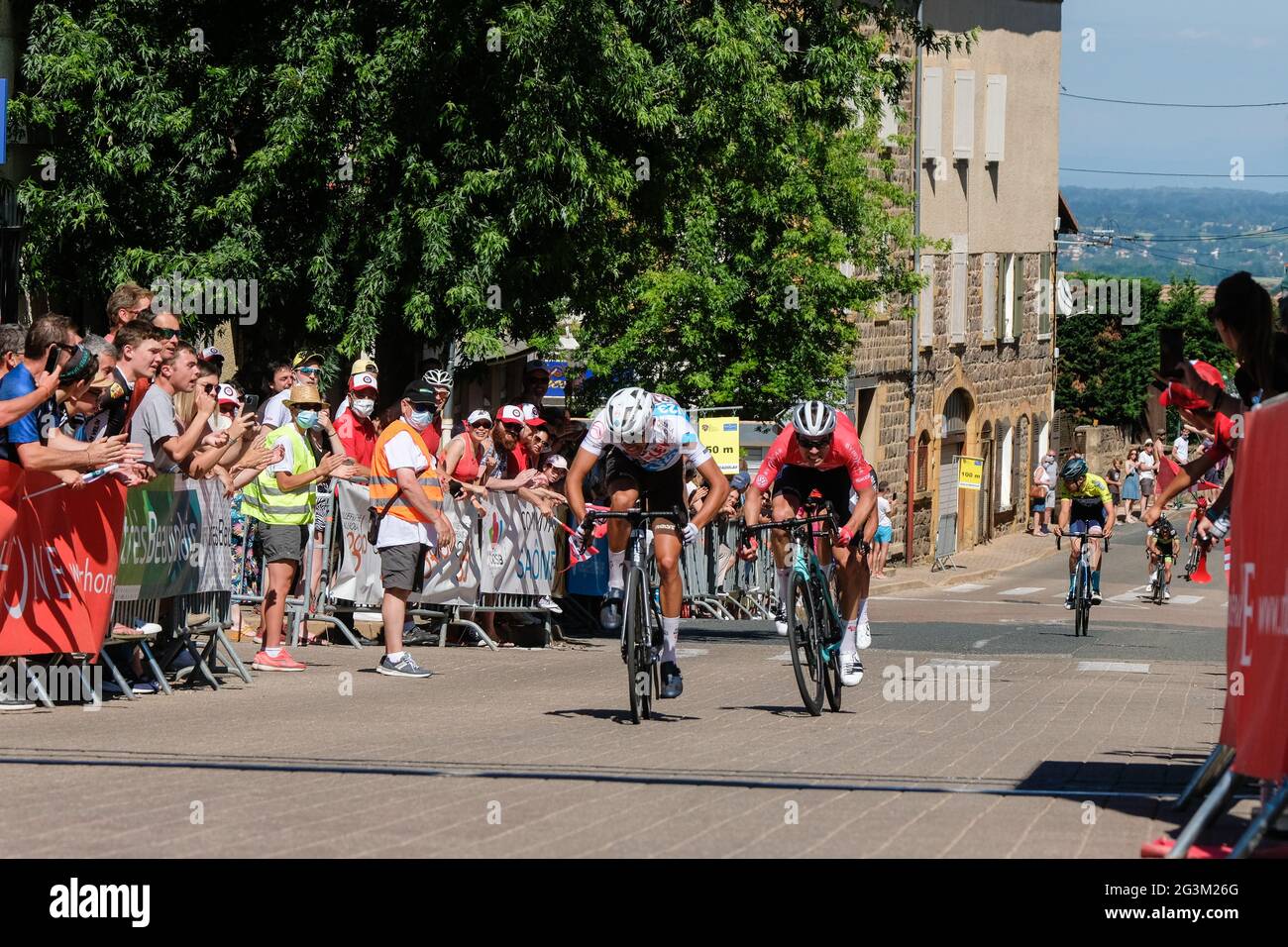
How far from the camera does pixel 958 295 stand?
182ft

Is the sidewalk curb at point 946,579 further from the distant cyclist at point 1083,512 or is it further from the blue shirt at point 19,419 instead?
the blue shirt at point 19,419

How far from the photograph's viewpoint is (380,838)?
280 inches

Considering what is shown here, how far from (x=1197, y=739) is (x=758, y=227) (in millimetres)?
20437

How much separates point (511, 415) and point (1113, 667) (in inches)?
224

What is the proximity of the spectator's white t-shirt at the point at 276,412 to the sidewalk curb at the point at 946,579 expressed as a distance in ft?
75.2

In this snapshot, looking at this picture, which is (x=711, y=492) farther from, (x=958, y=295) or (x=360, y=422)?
(x=958, y=295)

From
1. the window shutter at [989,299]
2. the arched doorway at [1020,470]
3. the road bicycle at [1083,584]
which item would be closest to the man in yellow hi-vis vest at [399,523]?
the road bicycle at [1083,584]

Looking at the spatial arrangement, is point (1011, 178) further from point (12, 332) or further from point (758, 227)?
point (12, 332)

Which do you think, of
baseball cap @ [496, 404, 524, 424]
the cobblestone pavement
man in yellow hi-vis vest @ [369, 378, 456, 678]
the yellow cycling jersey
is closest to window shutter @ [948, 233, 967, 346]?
the yellow cycling jersey

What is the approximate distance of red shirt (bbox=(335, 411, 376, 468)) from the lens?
17.8 meters

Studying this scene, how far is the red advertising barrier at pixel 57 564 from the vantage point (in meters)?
11.5

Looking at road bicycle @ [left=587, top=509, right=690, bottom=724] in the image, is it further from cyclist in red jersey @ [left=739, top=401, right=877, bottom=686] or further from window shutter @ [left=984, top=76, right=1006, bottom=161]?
window shutter @ [left=984, top=76, right=1006, bottom=161]

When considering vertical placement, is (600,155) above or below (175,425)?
above
